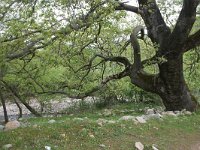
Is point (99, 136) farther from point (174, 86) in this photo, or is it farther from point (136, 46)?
point (174, 86)

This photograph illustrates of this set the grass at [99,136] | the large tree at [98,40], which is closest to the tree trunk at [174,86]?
the large tree at [98,40]

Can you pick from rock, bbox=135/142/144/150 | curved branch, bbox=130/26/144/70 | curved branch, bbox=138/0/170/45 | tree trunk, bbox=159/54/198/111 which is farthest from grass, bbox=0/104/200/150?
curved branch, bbox=138/0/170/45

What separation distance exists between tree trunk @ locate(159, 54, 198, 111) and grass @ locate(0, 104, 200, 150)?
2.91 metres

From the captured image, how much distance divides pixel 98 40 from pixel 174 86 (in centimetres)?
332

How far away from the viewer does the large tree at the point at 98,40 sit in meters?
8.55

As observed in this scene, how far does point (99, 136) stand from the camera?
908cm

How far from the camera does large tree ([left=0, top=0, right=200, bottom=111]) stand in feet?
28.0

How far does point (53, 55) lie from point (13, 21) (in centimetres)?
464

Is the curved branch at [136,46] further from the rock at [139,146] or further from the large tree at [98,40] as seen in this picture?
the rock at [139,146]

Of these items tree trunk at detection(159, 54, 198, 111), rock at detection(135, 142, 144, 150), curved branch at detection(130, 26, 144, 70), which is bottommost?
rock at detection(135, 142, 144, 150)

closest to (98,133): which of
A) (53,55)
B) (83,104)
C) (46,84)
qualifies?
(53,55)

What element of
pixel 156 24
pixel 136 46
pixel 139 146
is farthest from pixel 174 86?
pixel 139 146

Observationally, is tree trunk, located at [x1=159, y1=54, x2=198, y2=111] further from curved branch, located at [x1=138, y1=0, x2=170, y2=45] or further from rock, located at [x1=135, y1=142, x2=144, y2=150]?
rock, located at [x1=135, y1=142, x2=144, y2=150]

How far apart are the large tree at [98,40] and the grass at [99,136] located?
1.81m
